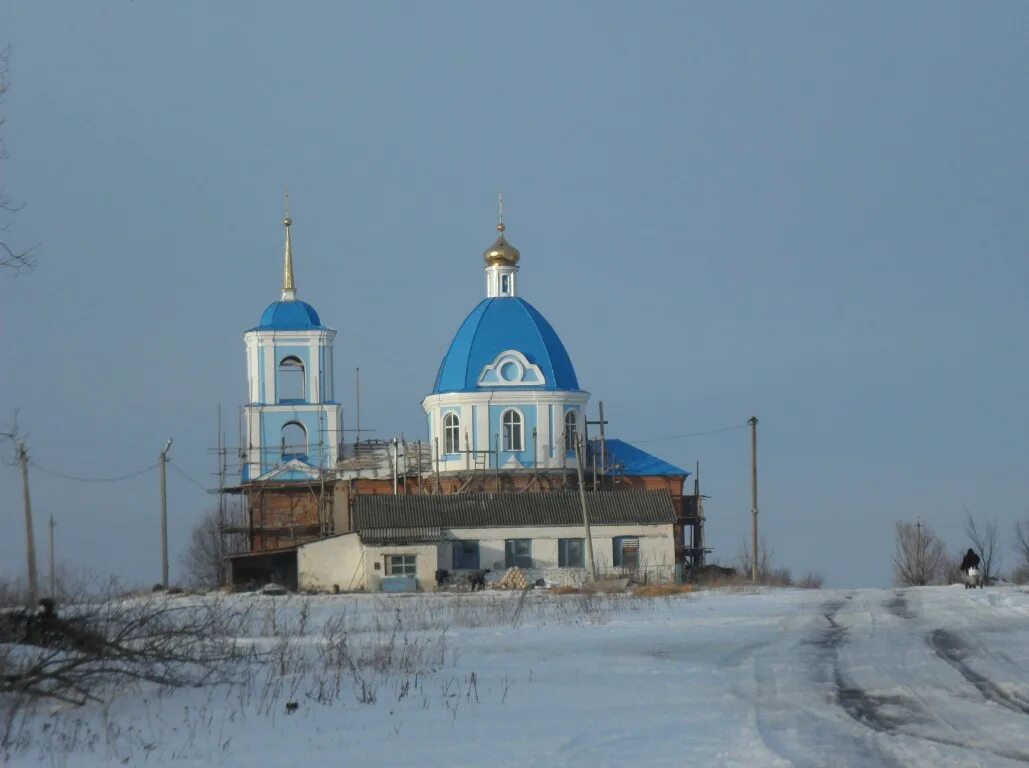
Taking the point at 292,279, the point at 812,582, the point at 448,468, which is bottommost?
the point at 812,582

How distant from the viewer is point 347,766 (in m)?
9.75

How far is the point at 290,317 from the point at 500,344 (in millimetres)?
6947

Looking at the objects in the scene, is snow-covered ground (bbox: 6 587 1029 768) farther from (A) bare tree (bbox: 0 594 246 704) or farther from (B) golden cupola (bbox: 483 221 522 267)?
(B) golden cupola (bbox: 483 221 522 267)

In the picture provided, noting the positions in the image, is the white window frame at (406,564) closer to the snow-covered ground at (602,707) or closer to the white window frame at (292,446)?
the white window frame at (292,446)

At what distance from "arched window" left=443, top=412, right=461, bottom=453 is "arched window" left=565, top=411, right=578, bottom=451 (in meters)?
3.48

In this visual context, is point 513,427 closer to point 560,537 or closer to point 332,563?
point 560,537

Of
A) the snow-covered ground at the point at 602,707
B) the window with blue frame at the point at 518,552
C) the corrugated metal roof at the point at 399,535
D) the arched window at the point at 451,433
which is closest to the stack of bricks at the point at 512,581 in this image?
the window with blue frame at the point at 518,552

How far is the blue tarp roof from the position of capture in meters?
55.5

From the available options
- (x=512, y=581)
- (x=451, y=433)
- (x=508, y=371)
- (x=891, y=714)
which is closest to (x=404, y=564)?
(x=512, y=581)

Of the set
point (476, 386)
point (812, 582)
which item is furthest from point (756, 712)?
point (476, 386)

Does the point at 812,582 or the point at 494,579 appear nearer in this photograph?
the point at 494,579

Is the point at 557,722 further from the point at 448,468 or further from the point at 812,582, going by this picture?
the point at 448,468

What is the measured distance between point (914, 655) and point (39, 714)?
790cm

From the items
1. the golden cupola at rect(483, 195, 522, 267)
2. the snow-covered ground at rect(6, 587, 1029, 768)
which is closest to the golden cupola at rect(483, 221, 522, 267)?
the golden cupola at rect(483, 195, 522, 267)
